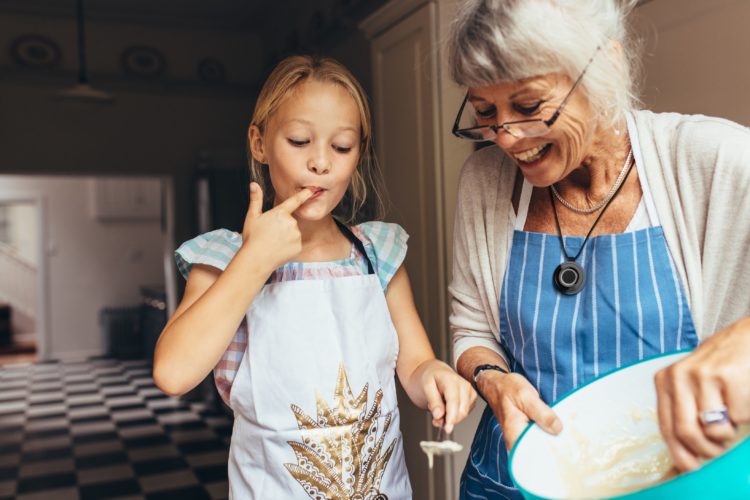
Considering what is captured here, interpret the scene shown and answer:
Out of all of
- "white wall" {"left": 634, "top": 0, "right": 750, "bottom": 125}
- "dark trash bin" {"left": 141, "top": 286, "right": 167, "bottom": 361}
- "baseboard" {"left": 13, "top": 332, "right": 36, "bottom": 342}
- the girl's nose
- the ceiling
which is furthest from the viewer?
"baseboard" {"left": 13, "top": 332, "right": 36, "bottom": 342}

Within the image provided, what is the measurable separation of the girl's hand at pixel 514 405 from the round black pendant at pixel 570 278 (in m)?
0.16

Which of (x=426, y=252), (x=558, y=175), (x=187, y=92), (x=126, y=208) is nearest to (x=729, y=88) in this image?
(x=558, y=175)

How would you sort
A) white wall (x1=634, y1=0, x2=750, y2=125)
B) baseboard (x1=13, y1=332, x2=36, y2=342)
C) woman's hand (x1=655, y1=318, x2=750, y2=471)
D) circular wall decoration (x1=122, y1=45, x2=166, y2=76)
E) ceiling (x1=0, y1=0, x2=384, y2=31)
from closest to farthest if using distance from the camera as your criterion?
woman's hand (x1=655, y1=318, x2=750, y2=471) → white wall (x1=634, y1=0, x2=750, y2=125) → ceiling (x1=0, y1=0, x2=384, y2=31) → circular wall decoration (x1=122, y1=45, x2=166, y2=76) → baseboard (x1=13, y1=332, x2=36, y2=342)

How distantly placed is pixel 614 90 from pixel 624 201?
186mm

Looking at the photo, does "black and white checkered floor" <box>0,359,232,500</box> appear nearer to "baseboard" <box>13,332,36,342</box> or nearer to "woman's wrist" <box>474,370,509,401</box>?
"woman's wrist" <box>474,370,509,401</box>

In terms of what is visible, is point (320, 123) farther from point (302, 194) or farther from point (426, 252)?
point (426, 252)

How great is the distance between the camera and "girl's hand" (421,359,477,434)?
95 cm

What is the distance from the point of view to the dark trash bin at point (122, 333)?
28.0ft

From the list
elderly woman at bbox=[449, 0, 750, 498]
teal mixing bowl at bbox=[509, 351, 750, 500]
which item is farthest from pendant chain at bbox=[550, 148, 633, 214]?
teal mixing bowl at bbox=[509, 351, 750, 500]

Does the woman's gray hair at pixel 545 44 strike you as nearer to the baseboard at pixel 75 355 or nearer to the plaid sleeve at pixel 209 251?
the plaid sleeve at pixel 209 251

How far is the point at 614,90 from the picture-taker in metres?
0.94

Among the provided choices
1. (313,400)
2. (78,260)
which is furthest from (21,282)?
(313,400)

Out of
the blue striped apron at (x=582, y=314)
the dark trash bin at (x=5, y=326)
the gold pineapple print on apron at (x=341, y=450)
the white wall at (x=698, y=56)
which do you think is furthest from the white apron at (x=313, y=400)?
the dark trash bin at (x=5, y=326)

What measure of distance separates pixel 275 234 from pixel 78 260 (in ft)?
28.3
